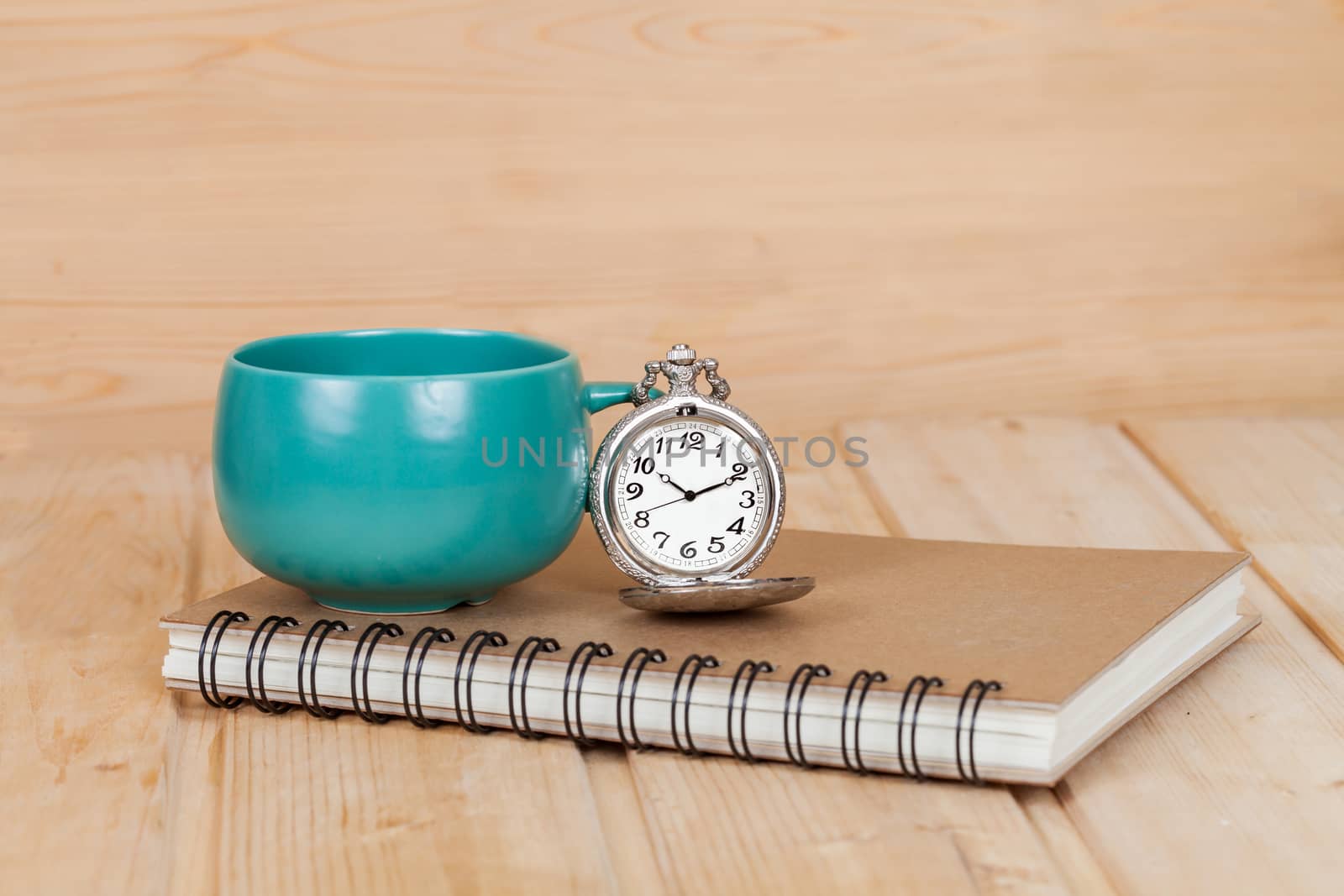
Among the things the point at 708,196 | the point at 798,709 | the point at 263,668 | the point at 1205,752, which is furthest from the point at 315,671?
the point at 708,196

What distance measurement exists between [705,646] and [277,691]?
8.3 inches

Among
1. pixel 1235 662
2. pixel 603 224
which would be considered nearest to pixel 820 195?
pixel 603 224

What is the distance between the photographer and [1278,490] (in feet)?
3.93

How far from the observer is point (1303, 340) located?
1.49 m

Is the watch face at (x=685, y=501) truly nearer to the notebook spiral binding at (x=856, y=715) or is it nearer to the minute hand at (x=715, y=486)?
the minute hand at (x=715, y=486)

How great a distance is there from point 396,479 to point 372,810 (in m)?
0.16

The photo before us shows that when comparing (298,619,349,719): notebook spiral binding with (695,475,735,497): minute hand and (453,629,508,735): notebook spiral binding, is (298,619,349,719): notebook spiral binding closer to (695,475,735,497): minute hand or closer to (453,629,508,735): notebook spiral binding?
(453,629,508,735): notebook spiral binding

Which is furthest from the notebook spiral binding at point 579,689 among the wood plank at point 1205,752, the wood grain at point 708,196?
the wood grain at point 708,196

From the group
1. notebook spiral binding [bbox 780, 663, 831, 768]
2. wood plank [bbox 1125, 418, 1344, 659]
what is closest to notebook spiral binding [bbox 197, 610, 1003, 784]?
notebook spiral binding [bbox 780, 663, 831, 768]

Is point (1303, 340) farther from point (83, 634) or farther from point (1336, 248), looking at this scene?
point (83, 634)

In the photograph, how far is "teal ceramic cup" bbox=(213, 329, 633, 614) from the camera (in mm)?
744

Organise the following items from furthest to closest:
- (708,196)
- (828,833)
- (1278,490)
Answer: (708,196), (1278,490), (828,833)

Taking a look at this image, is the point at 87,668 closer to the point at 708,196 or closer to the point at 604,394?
the point at 604,394

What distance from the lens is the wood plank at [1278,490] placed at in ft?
3.16
